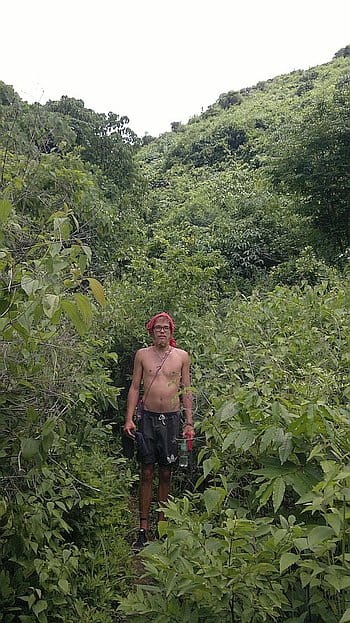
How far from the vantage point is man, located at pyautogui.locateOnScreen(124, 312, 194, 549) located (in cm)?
407

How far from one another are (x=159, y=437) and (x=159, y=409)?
0.19m

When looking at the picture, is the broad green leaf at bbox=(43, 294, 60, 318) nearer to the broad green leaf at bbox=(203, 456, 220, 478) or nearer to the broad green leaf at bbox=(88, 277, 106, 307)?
the broad green leaf at bbox=(88, 277, 106, 307)

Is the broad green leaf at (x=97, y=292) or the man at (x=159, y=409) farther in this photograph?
the man at (x=159, y=409)

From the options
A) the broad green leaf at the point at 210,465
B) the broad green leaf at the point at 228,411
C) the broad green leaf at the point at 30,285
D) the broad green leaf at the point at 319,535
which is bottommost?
the broad green leaf at the point at 319,535

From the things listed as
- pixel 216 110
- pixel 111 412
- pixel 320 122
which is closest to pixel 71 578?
pixel 111 412

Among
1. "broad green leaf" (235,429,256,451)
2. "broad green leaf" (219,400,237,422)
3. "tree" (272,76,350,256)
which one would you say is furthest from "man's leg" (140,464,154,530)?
"tree" (272,76,350,256)

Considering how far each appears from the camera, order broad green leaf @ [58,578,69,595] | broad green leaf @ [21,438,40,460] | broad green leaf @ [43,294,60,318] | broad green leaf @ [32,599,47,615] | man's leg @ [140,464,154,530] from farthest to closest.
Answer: man's leg @ [140,464,154,530] < broad green leaf @ [58,578,69,595] < broad green leaf @ [32,599,47,615] < broad green leaf @ [21,438,40,460] < broad green leaf @ [43,294,60,318]

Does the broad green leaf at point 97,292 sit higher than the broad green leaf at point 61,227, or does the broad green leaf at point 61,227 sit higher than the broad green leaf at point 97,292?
the broad green leaf at point 61,227

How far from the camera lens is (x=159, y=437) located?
4078 mm

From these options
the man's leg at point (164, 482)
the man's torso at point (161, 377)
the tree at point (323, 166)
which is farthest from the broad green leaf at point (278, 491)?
the tree at point (323, 166)

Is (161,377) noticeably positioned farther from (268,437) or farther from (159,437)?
(268,437)

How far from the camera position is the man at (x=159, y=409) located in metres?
4.07

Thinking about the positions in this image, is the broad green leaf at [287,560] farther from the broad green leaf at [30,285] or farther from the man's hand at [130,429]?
the man's hand at [130,429]

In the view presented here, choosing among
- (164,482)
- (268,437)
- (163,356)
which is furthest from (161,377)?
(268,437)
